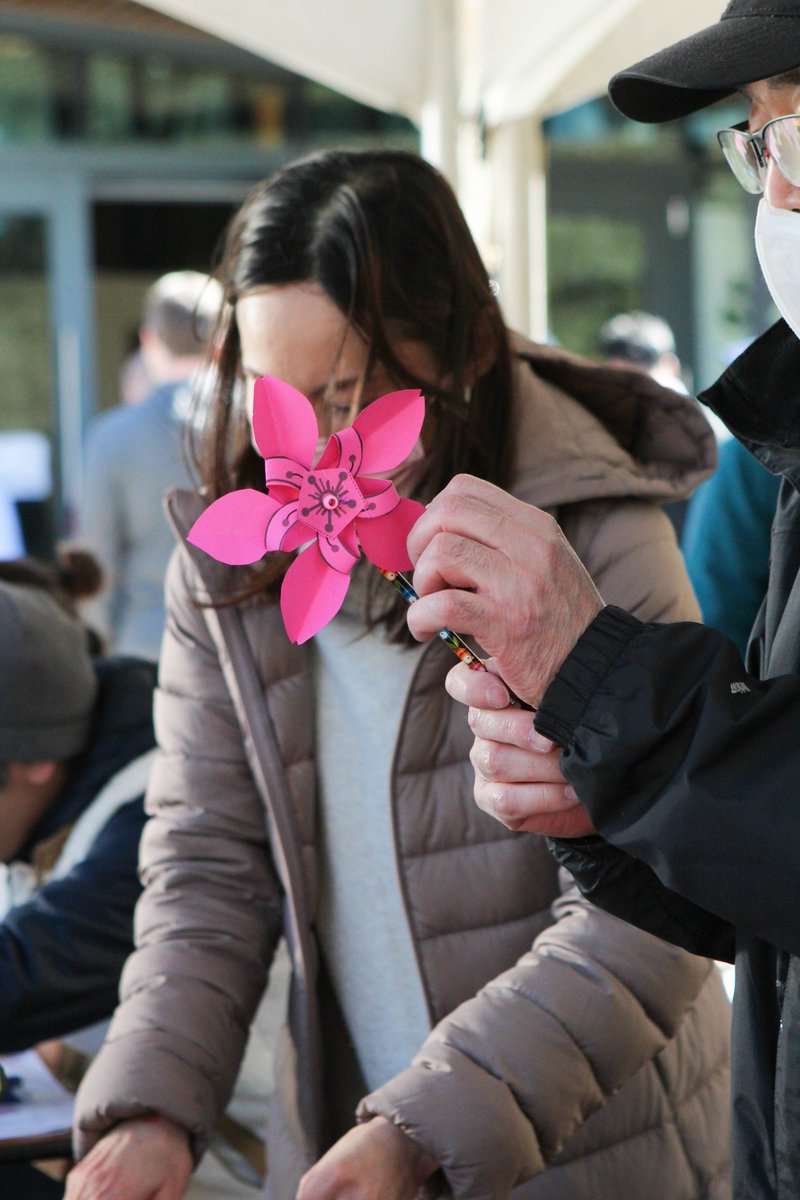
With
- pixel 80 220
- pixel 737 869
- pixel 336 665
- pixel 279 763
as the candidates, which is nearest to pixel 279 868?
pixel 279 763

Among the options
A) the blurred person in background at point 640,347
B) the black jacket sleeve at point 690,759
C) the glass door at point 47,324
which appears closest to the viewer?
the black jacket sleeve at point 690,759

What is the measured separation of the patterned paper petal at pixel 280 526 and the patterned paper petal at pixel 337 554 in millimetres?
27

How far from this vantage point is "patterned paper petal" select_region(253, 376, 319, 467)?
3.65ft

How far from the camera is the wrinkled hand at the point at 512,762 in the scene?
1056 millimetres

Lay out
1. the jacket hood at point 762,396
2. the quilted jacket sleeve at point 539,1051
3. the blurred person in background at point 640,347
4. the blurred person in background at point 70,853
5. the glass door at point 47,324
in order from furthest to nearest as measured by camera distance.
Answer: the glass door at point 47,324 < the blurred person in background at point 640,347 < the blurred person in background at point 70,853 < the quilted jacket sleeve at point 539,1051 < the jacket hood at point 762,396

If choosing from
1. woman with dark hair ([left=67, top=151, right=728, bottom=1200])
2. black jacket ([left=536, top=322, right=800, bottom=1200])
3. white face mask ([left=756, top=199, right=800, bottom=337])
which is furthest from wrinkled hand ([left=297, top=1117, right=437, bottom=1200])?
white face mask ([left=756, top=199, right=800, bottom=337])

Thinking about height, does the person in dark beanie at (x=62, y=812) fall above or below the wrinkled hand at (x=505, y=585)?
below

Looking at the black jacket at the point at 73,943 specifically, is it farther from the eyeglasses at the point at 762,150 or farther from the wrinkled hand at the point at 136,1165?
the eyeglasses at the point at 762,150

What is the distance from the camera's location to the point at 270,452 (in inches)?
43.9

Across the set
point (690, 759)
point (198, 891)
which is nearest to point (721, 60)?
point (690, 759)

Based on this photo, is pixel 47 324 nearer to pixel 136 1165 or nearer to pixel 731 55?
pixel 136 1165

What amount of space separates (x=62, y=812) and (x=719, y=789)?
156 centimetres

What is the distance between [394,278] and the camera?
4.94ft

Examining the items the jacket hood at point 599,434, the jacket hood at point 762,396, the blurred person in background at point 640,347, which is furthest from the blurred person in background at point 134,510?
A: the jacket hood at point 762,396
